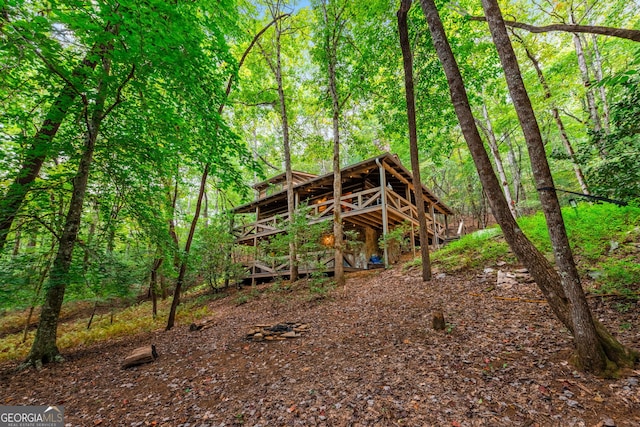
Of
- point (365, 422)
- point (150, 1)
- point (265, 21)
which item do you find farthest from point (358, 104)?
point (365, 422)

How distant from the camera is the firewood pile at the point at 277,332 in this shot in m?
4.99

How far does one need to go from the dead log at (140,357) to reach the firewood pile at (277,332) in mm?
1821

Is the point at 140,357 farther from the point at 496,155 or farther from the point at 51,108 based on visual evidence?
the point at 496,155

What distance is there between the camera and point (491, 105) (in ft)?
50.9

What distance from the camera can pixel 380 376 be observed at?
2965 millimetres

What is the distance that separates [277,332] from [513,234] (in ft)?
14.9

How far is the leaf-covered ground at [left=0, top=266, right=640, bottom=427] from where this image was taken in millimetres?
2219

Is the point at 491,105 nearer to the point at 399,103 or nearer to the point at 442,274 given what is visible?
the point at 399,103

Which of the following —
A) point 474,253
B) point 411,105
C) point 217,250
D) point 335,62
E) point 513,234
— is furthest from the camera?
point 217,250

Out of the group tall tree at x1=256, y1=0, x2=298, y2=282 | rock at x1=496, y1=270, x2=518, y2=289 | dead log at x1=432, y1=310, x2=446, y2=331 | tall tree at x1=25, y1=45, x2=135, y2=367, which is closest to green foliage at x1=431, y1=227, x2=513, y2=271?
rock at x1=496, y1=270, x2=518, y2=289

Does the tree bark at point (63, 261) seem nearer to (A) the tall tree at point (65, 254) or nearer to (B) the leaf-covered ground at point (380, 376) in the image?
(A) the tall tree at point (65, 254)

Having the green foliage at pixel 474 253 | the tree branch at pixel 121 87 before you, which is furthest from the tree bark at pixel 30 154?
the green foliage at pixel 474 253

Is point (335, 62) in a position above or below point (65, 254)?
above

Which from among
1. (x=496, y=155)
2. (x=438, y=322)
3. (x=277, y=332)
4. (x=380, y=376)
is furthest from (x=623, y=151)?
(x=496, y=155)
